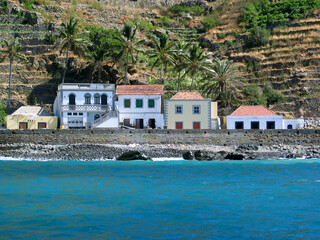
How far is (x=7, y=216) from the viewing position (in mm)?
23750

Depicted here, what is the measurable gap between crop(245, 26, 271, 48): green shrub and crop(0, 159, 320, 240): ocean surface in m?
50.7

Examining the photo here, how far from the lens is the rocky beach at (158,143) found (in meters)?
54.1

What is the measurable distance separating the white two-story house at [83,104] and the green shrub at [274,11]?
42466 mm

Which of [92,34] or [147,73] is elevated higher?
[92,34]

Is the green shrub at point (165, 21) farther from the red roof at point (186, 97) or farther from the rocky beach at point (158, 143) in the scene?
the rocky beach at point (158, 143)

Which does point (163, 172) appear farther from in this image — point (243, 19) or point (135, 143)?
point (243, 19)

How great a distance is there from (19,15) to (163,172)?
63.9m

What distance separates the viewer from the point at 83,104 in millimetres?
64250

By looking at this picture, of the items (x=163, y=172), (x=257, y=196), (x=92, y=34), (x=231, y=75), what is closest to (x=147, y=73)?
(x=92, y=34)

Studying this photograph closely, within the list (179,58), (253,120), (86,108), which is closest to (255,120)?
(253,120)

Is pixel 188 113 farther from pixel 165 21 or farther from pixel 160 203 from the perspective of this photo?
pixel 165 21

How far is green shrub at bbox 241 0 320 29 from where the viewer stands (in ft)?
311

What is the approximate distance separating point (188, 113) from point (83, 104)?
508 inches

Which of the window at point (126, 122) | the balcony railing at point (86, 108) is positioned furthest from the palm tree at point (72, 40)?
the window at point (126, 122)
